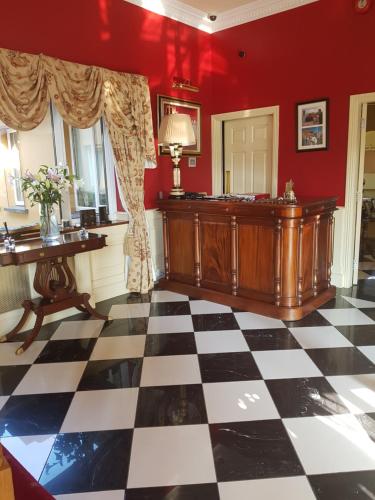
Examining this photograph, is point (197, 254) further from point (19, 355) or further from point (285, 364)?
point (19, 355)

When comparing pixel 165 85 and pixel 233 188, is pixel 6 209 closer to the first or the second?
pixel 165 85

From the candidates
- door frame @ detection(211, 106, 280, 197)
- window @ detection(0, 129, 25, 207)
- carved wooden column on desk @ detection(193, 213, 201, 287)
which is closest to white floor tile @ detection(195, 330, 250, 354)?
carved wooden column on desk @ detection(193, 213, 201, 287)

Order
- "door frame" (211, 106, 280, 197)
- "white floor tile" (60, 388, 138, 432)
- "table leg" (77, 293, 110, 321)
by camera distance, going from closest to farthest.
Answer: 1. "white floor tile" (60, 388, 138, 432)
2. "table leg" (77, 293, 110, 321)
3. "door frame" (211, 106, 280, 197)

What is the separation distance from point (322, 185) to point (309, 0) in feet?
6.10

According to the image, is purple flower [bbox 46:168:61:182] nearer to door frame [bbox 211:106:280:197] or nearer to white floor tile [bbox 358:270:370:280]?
door frame [bbox 211:106:280:197]

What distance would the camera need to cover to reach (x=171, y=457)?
183cm

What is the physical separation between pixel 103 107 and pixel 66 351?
2.17 m

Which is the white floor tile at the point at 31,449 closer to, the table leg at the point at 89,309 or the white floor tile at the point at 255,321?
the table leg at the point at 89,309

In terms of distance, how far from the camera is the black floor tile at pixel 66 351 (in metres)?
2.83

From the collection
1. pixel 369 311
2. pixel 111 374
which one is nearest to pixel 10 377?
pixel 111 374

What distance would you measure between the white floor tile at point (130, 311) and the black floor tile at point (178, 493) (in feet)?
6.61

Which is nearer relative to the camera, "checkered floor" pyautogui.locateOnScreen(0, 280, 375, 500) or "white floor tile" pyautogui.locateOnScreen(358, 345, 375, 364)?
"checkered floor" pyautogui.locateOnScreen(0, 280, 375, 500)

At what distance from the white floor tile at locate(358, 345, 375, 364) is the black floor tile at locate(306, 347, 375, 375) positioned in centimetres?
3

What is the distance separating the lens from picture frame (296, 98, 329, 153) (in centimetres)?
412
